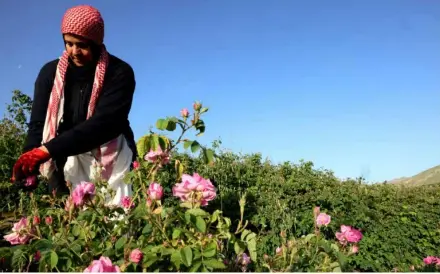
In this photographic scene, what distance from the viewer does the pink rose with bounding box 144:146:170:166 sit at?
2.04 meters

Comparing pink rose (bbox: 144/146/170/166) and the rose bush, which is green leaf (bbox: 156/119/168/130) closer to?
the rose bush

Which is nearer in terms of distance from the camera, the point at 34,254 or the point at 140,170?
the point at 34,254

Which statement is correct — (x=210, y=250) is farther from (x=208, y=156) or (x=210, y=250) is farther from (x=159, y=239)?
(x=208, y=156)

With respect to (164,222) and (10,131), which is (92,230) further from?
(10,131)

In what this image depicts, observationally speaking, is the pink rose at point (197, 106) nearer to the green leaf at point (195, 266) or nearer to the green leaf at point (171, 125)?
the green leaf at point (171, 125)

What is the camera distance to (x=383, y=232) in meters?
4.71

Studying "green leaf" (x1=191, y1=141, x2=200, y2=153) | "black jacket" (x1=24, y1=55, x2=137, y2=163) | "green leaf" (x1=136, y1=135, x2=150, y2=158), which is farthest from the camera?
"black jacket" (x1=24, y1=55, x2=137, y2=163)

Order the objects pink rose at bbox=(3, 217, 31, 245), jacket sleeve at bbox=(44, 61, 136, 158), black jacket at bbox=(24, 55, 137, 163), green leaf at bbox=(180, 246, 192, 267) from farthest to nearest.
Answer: black jacket at bbox=(24, 55, 137, 163), jacket sleeve at bbox=(44, 61, 136, 158), pink rose at bbox=(3, 217, 31, 245), green leaf at bbox=(180, 246, 192, 267)

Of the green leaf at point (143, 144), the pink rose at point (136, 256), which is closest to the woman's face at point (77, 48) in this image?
the green leaf at point (143, 144)

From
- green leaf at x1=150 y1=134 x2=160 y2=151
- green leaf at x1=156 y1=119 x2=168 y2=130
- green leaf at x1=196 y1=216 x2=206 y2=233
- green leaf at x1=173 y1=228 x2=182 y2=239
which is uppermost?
green leaf at x1=156 y1=119 x2=168 y2=130

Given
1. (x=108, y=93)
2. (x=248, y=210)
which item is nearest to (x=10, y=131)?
(x=248, y=210)

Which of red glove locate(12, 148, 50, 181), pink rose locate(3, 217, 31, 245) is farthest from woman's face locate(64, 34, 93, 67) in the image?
pink rose locate(3, 217, 31, 245)

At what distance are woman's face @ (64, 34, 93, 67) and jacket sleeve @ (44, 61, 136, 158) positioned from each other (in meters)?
0.19

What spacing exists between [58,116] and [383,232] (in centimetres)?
347
